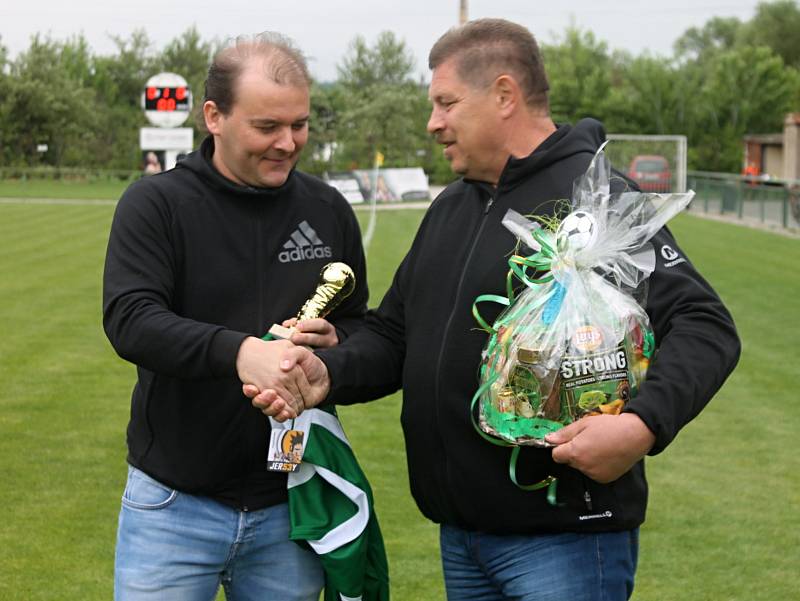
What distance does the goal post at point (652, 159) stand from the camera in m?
45.6

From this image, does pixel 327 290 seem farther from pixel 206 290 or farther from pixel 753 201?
pixel 753 201

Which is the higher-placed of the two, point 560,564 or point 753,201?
point 560,564

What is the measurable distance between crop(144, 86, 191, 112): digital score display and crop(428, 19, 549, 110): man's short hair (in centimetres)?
2687

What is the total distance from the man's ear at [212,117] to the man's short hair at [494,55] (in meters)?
→ 0.61

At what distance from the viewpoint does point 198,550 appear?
135 inches

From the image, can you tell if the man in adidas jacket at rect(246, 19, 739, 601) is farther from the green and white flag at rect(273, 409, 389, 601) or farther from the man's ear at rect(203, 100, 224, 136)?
the man's ear at rect(203, 100, 224, 136)

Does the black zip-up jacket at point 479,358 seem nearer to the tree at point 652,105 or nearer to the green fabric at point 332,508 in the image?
the green fabric at point 332,508

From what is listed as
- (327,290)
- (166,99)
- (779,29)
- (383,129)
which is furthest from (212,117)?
(779,29)

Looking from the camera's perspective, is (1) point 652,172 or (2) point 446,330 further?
Result: (1) point 652,172

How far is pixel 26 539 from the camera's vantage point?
671 cm

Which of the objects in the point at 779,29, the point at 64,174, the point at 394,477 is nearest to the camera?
the point at 394,477

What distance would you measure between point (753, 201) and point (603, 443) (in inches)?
1248

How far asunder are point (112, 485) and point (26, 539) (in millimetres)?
1031

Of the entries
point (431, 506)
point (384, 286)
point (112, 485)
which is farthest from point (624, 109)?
point (431, 506)
